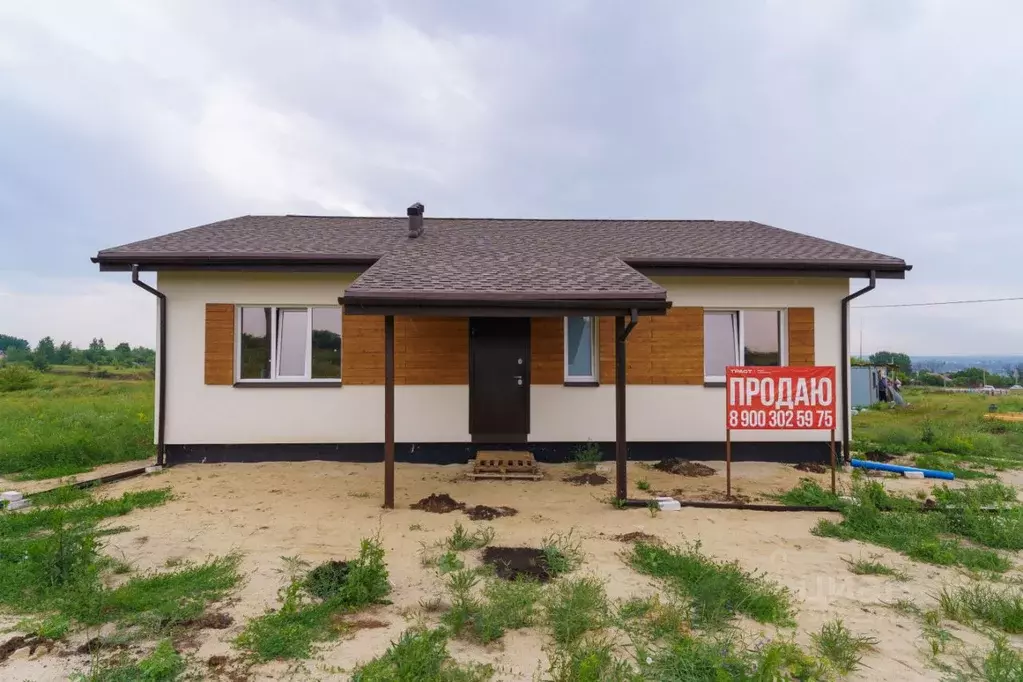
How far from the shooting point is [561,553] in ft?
13.2

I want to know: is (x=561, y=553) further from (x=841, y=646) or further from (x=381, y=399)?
(x=381, y=399)

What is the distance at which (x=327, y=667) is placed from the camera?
2533 mm

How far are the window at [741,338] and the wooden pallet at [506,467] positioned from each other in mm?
3476

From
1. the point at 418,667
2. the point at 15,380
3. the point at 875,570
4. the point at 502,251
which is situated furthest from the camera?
the point at 15,380

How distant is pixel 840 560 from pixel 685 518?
1399 millimetres

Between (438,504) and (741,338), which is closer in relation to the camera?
(438,504)

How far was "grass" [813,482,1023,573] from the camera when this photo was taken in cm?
408

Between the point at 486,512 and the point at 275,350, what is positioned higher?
the point at 275,350

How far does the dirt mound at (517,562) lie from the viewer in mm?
3676

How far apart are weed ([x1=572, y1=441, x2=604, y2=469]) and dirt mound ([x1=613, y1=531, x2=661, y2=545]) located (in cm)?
258

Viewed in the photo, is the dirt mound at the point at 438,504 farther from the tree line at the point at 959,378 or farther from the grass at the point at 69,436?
the tree line at the point at 959,378

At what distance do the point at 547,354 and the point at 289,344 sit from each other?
429 cm

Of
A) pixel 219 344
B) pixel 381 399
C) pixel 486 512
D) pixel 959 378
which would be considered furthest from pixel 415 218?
pixel 959 378

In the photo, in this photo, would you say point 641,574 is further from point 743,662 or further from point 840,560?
point 840,560
